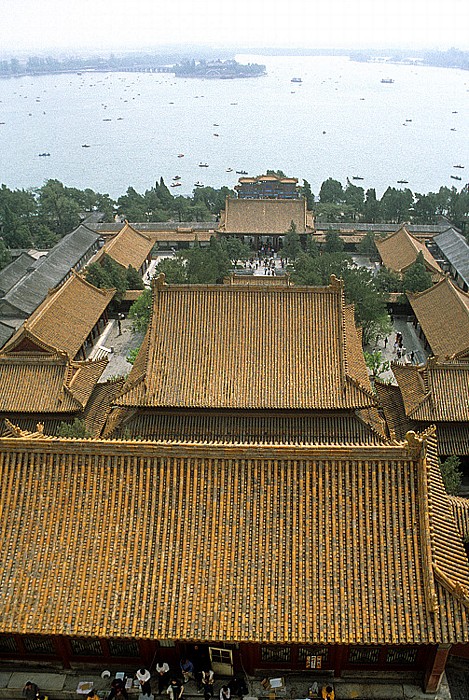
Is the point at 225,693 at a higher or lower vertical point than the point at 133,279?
higher

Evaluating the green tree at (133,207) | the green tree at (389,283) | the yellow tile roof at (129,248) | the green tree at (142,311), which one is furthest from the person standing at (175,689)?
the green tree at (133,207)

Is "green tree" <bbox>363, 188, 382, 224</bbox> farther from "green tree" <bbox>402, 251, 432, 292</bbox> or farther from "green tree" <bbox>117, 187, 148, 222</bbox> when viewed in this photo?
"green tree" <bbox>117, 187, 148, 222</bbox>

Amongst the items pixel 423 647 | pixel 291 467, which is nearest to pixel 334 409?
pixel 291 467

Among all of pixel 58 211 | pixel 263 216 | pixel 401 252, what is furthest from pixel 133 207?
pixel 401 252

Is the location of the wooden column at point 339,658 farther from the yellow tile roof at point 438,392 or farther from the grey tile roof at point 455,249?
the grey tile roof at point 455,249

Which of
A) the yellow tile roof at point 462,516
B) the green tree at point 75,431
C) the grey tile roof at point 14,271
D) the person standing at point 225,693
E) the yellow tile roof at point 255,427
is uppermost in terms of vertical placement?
the yellow tile roof at point 255,427

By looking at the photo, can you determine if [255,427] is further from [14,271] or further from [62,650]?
[14,271]
